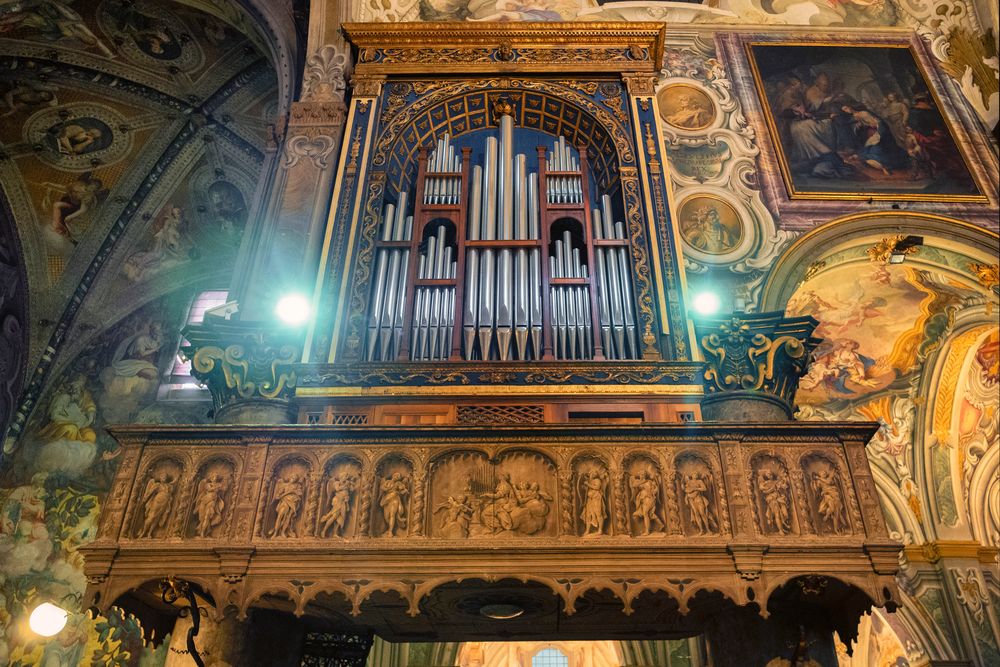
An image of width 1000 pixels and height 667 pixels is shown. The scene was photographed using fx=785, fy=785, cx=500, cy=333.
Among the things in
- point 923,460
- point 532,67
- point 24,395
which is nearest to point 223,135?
point 24,395

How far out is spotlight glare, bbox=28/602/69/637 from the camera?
36.0 feet

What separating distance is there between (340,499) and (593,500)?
1.82 meters

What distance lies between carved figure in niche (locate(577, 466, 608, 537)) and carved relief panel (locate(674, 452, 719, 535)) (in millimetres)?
543

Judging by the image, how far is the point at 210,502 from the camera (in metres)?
5.64

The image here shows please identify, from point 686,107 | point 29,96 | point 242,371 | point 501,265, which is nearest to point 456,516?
point 242,371

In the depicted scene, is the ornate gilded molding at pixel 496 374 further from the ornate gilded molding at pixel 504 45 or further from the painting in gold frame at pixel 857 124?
the ornate gilded molding at pixel 504 45

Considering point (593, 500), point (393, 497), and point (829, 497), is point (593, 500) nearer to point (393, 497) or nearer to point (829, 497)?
point (393, 497)

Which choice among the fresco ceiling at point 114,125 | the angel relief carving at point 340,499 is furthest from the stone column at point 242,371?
the fresco ceiling at point 114,125

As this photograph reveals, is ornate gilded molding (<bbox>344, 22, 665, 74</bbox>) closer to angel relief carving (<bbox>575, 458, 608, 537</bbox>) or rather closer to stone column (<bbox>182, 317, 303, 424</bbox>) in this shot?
stone column (<bbox>182, 317, 303, 424</bbox>)

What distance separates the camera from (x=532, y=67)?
10.2 metres

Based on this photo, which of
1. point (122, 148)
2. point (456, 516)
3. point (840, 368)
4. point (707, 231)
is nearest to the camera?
point (456, 516)

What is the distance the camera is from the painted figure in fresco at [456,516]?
217 inches

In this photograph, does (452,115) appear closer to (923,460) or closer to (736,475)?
(736,475)

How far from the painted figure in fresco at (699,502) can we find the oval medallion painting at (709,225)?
13.0ft
